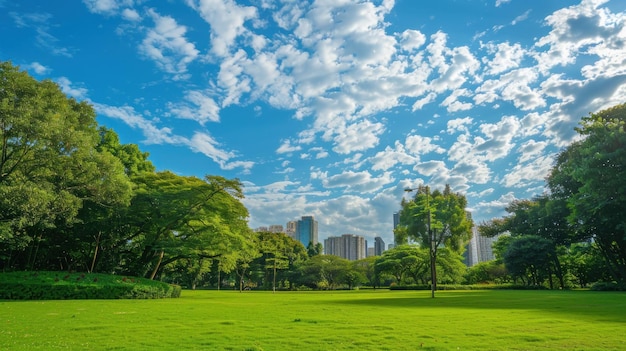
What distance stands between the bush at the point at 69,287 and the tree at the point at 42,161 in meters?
2.72

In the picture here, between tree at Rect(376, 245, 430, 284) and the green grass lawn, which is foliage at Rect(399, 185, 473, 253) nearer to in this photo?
tree at Rect(376, 245, 430, 284)

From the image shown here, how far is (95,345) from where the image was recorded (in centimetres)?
709

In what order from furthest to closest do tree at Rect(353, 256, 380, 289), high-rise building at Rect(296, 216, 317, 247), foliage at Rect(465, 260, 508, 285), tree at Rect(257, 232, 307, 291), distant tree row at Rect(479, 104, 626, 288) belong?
1. high-rise building at Rect(296, 216, 317, 247)
2. tree at Rect(353, 256, 380, 289)
3. tree at Rect(257, 232, 307, 291)
4. foliage at Rect(465, 260, 508, 285)
5. distant tree row at Rect(479, 104, 626, 288)

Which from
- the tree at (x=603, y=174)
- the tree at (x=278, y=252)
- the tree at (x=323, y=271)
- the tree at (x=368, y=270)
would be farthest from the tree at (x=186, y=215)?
the tree at (x=368, y=270)

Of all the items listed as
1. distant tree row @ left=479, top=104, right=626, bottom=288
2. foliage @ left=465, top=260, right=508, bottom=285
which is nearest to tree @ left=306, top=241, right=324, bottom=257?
foliage @ left=465, top=260, right=508, bottom=285

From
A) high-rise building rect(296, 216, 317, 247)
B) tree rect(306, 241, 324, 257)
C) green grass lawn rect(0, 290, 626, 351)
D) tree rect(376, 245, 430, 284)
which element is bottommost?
green grass lawn rect(0, 290, 626, 351)

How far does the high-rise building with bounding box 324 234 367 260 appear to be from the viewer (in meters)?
126

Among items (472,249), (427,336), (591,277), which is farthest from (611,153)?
(472,249)

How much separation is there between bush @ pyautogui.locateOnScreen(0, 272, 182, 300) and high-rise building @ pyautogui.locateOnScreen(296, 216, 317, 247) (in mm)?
107426

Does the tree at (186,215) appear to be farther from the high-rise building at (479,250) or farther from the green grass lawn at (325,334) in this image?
the high-rise building at (479,250)

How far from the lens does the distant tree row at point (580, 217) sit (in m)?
25.0

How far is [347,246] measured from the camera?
12638 cm

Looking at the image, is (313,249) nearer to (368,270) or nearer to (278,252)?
(368,270)

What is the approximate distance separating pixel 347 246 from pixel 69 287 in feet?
353
